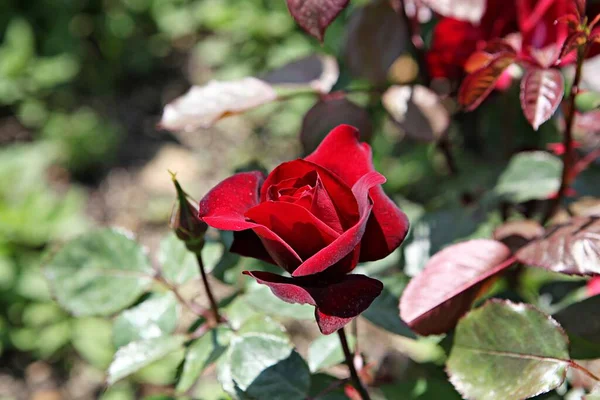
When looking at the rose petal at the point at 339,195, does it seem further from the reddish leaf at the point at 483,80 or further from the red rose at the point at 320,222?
the reddish leaf at the point at 483,80

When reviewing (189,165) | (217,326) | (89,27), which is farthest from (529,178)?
(89,27)

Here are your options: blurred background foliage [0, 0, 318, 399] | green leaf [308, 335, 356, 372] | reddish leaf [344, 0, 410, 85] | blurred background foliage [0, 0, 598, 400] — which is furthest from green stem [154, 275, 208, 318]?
blurred background foliage [0, 0, 318, 399]

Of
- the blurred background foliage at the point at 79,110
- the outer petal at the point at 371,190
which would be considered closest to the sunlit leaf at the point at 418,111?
the outer petal at the point at 371,190

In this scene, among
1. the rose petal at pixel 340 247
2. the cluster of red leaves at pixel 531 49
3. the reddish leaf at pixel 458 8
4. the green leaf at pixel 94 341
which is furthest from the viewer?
the green leaf at pixel 94 341

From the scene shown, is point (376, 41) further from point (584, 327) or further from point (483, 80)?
point (584, 327)

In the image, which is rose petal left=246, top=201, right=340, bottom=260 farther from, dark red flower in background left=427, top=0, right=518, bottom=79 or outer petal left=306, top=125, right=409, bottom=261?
dark red flower in background left=427, top=0, right=518, bottom=79

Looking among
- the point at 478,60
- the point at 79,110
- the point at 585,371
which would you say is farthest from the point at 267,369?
the point at 79,110

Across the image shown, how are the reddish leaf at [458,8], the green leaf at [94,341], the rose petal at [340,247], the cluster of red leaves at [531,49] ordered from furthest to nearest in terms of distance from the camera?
the green leaf at [94,341] → the reddish leaf at [458,8] → the cluster of red leaves at [531,49] → the rose petal at [340,247]
